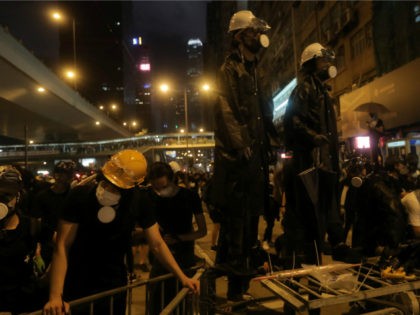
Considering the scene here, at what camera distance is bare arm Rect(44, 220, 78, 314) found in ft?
8.43

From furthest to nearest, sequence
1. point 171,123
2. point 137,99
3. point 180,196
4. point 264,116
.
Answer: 1. point 137,99
2. point 171,123
3. point 180,196
4. point 264,116

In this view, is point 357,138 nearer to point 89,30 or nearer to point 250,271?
point 250,271

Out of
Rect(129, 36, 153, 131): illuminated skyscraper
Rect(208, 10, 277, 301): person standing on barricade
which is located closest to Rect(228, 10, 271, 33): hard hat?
Rect(208, 10, 277, 301): person standing on barricade

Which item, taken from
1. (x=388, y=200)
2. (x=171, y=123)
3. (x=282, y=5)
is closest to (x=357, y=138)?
(x=388, y=200)

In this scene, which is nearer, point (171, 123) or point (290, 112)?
point (290, 112)

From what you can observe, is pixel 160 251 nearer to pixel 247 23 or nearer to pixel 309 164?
pixel 309 164

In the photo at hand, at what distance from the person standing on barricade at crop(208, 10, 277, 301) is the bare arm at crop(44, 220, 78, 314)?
1.50 metres

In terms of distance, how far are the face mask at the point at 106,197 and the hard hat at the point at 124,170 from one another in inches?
3.4

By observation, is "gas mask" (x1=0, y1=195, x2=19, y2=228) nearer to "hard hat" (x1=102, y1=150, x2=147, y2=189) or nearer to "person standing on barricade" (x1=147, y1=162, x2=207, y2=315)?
"hard hat" (x1=102, y1=150, x2=147, y2=189)

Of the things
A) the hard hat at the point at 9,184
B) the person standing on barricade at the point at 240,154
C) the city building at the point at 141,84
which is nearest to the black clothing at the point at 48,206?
the hard hat at the point at 9,184

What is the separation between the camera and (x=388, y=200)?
4.62 m

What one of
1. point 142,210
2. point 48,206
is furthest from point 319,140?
point 48,206

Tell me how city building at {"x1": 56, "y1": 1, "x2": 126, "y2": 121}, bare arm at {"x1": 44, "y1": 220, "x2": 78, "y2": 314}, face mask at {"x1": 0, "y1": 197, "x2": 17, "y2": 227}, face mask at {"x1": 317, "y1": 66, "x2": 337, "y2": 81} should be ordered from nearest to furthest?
bare arm at {"x1": 44, "y1": 220, "x2": 78, "y2": 314}, face mask at {"x1": 0, "y1": 197, "x2": 17, "y2": 227}, face mask at {"x1": 317, "y1": 66, "x2": 337, "y2": 81}, city building at {"x1": 56, "y1": 1, "x2": 126, "y2": 121}

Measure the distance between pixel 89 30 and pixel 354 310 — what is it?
5563 inches
